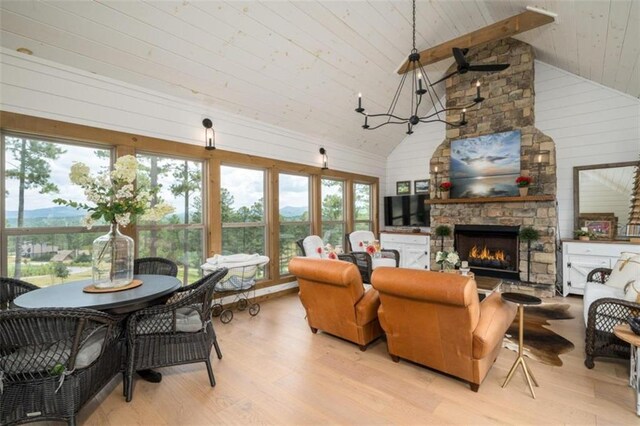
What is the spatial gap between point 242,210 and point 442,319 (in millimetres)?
3462

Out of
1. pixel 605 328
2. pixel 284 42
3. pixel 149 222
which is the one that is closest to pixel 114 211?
pixel 149 222

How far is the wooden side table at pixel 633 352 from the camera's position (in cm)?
204

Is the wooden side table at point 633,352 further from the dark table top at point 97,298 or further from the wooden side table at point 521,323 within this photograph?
the dark table top at point 97,298

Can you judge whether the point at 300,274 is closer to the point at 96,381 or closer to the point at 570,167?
the point at 96,381

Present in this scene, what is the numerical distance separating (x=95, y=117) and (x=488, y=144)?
609cm

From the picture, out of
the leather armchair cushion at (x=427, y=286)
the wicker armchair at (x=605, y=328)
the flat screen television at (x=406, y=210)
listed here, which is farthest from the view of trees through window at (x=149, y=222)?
the wicker armchair at (x=605, y=328)

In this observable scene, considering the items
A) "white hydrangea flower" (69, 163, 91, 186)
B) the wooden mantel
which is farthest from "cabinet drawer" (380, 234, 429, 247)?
"white hydrangea flower" (69, 163, 91, 186)

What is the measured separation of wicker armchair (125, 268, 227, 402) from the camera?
2.29m

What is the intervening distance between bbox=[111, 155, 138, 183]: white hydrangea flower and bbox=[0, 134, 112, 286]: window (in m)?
1.27

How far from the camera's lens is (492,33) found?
Answer: 4.29m

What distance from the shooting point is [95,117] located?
3236 millimetres

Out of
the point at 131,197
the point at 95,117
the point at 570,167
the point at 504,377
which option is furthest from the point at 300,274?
the point at 570,167

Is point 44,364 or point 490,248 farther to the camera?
point 490,248

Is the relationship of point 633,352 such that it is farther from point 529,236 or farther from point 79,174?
point 79,174
